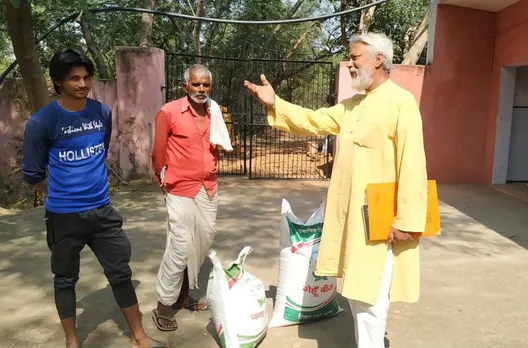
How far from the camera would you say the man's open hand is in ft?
7.41

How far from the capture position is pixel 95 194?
8.41 ft

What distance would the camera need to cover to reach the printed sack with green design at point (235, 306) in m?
2.68

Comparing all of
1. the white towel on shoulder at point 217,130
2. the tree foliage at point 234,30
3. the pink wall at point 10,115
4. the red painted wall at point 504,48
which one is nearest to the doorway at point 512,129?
the red painted wall at point 504,48

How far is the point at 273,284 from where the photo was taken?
3.84m

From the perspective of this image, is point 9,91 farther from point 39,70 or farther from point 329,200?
point 329,200

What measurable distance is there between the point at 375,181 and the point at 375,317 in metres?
0.67

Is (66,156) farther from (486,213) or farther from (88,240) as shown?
(486,213)

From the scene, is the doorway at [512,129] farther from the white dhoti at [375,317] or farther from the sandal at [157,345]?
the sandal at [157,345]

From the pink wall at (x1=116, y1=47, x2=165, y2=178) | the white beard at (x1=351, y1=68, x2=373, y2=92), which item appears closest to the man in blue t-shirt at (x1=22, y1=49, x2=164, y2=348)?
the white beard at (x1=351, y1=68, x2=373, y2=92)

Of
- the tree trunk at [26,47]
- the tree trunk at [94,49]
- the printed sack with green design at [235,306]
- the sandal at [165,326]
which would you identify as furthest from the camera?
the tree trunk at [94,49]

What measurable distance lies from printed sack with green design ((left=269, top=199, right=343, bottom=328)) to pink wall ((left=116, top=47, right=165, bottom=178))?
5.60 meters

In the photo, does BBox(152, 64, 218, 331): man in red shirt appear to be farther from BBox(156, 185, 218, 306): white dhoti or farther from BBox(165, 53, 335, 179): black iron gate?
BBox(165, 53, 335, 179): black iron gate

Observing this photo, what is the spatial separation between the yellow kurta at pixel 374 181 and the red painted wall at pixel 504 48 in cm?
Answer: 636

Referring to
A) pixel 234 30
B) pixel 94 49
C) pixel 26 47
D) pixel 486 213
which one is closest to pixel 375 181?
pixel 26 47
